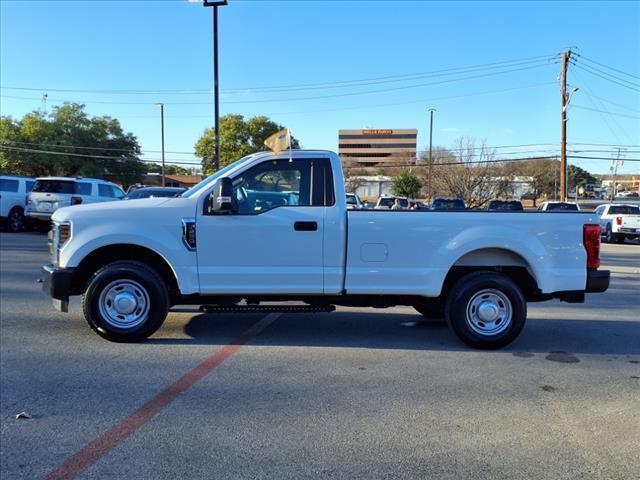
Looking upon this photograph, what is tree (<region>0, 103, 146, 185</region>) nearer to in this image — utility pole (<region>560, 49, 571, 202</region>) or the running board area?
utility pole (<region>560, 49, 571, 202</region>)

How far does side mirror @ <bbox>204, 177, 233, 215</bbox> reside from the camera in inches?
211

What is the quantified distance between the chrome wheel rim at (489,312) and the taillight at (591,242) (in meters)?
1.04

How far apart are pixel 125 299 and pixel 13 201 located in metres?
16.8

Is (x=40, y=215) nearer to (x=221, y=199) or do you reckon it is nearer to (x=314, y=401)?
(x=221, y=199)

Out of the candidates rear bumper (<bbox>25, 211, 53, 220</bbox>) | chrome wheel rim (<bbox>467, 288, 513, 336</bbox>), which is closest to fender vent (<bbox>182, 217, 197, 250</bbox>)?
chrome wheel rim (<bbox>467, 288, 513, 336</bbox>)

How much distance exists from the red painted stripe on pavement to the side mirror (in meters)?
1.48

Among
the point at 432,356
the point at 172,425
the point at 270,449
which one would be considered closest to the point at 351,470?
the point at 270,449

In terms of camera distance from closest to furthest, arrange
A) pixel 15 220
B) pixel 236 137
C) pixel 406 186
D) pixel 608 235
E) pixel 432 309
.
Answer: pixel 432 309, pixel 15 220, pixel 608 235, pixel 406 186, pixel 236 137

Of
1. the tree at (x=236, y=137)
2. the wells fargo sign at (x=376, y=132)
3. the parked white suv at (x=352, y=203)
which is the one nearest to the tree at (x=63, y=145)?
the tree at (x=236, y=137)

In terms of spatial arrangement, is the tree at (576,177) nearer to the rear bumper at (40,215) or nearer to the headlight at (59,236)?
the rear bumper at (40,215)

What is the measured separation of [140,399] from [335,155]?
10.5ft

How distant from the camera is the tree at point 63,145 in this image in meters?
44.6

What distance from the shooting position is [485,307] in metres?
5.72

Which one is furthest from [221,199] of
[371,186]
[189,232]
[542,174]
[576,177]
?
[576,177]
